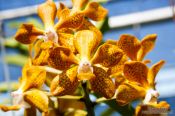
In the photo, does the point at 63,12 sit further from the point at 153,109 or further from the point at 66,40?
the point at 153,109

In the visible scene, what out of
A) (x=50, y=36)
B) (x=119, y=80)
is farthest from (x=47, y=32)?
(x=119, y=80)

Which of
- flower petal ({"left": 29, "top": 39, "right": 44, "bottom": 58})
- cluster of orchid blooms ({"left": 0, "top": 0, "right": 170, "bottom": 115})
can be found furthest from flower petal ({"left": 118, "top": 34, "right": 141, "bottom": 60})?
flower petal ({"left": 29, "top": 39, "right": 44, "bottom": 58})

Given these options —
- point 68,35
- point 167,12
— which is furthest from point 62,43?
point 167,12

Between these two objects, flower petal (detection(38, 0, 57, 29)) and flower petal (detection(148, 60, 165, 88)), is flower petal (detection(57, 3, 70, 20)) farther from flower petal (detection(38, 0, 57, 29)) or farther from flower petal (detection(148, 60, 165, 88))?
flower petal (detection(148, 60, 165, 88))

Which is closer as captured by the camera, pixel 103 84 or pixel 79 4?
pixel 103 84

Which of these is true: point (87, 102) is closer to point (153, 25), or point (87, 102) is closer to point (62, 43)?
point (62, 43)

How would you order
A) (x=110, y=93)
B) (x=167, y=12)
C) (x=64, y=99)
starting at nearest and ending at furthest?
(x=110, y=93)
(x=64, y=99)
(x=167, y=12)

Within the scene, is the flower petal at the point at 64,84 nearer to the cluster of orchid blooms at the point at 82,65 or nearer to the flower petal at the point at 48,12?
the cluster of orchid blooms at the point at 82,65
